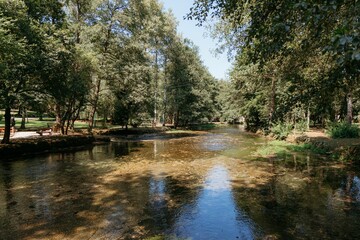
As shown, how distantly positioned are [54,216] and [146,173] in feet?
18.6

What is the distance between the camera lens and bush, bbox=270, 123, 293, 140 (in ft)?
84.2

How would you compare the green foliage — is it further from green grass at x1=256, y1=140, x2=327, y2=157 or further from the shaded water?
the shaded water

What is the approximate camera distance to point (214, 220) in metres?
7.22

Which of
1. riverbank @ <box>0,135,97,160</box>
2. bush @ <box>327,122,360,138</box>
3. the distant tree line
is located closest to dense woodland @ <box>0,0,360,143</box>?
the distant tree line

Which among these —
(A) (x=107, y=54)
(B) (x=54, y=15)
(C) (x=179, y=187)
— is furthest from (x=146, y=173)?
(A) (x=107, y=54)

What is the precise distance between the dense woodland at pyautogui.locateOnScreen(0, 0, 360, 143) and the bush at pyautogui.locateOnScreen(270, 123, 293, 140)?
46 cm

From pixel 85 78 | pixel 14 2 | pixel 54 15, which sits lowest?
pixel 85 78

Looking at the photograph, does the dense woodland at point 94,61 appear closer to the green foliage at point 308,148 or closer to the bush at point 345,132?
the green foliage at point 308,148

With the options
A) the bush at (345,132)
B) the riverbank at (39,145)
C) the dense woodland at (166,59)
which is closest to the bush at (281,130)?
the dense woodland at (166,59)

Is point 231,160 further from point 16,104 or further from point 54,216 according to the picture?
point 16,104

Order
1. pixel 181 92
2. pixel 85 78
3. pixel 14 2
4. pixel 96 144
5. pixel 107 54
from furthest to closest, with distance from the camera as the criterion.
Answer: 1. pixel 181 92
2. pixel 107 54
3. pixel 96 144
4. pixel 85 78
5. pixel 14 2

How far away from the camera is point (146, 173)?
12.7 meters

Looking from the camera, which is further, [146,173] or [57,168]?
[57,168]

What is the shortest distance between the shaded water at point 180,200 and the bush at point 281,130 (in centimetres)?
1074
